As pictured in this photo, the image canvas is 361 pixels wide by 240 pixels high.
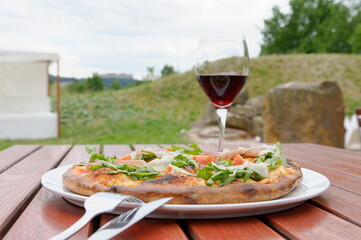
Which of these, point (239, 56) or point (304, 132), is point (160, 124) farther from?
point (239, 56)

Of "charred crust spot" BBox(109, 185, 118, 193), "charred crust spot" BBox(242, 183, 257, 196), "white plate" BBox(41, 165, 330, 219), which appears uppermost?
"charred crust spot" BBox(242, 183, 257, 196)

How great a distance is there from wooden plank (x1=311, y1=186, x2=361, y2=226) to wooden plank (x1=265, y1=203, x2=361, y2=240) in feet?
0.09

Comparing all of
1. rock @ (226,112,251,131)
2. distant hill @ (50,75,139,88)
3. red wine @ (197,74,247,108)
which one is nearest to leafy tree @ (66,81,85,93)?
distant hill @ (50,75,139,88)

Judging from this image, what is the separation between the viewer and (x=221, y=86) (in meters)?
1.19

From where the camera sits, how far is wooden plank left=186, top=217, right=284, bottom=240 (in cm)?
62

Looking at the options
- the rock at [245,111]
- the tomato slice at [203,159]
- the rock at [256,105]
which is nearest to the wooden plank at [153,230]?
the tomato slice at [203,159]

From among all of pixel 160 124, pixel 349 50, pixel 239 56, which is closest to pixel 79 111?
pixel 160 124

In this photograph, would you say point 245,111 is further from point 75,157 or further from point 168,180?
point 168,180

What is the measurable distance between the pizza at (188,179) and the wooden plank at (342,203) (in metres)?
0.08

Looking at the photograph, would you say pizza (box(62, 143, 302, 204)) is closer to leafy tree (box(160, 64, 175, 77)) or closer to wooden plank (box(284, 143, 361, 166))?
wooden plank (box(284, 143, 361, 166))

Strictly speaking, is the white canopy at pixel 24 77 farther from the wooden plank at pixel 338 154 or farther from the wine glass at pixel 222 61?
the wine glass at pixel 222 61

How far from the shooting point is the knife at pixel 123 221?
53 cm

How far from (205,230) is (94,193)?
0.72 ft

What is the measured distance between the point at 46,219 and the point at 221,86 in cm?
67
